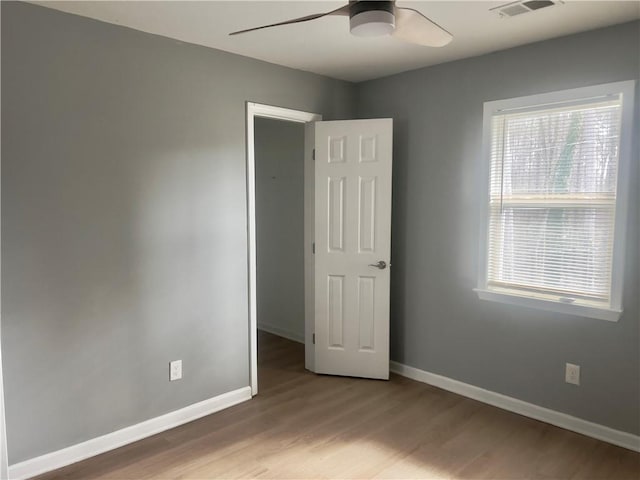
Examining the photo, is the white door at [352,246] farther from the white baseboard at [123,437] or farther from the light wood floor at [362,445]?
the white baseboard at [123,437]

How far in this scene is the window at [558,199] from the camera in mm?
2688

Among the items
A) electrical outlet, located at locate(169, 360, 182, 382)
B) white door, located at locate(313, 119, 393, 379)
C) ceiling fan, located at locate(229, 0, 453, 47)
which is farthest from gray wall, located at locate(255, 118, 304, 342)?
ceiling fan, located at locate(229, 0, 453, 47)

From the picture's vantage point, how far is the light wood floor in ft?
8.16

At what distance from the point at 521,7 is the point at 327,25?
1.02 metres

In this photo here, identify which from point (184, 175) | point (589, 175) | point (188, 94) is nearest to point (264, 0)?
point (188, 94)

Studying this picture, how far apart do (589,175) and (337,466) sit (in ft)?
7.26

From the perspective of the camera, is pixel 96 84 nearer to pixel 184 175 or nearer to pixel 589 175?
pixel 184 175

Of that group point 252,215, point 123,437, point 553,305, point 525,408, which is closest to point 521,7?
point 553,305

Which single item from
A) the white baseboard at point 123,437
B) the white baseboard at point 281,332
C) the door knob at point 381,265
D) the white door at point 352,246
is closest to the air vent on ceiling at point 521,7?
the white door at point 352,246

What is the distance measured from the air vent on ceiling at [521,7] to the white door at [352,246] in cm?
122

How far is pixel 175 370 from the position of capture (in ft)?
9.82

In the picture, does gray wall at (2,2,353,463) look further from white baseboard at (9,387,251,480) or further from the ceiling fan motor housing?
the ceiling fan motor housing

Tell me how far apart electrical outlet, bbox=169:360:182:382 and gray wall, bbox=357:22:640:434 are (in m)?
1.78

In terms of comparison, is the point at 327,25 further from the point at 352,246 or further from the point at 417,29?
the point at 352,246
